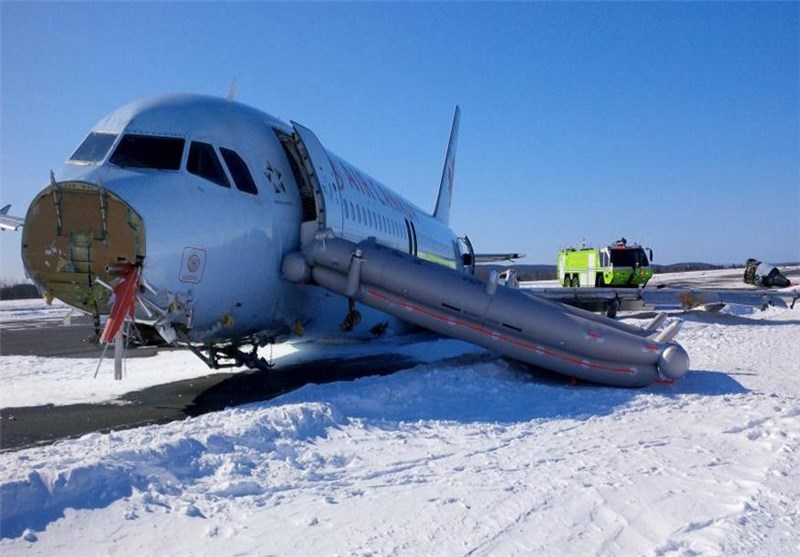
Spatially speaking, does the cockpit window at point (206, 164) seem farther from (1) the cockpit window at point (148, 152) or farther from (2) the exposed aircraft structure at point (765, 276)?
(2) the exposed aircraft structure at point (765, 276)

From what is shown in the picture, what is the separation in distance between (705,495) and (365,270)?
6023mm

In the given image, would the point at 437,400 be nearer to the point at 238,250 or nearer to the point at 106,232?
the point at 238,250

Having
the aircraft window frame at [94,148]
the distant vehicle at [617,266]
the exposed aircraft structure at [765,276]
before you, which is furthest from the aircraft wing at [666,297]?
the exposed aircraft structure at [765,276]

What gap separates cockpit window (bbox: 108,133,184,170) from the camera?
309 inches

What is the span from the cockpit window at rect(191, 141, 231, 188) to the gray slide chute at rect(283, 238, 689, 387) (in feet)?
5.58

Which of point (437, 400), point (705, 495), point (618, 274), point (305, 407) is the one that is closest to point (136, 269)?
point (305, 407)

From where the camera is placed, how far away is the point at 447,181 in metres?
29.4

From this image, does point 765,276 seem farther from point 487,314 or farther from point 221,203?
point 221,203

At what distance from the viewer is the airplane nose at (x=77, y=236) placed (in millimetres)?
6871

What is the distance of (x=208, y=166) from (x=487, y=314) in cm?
442

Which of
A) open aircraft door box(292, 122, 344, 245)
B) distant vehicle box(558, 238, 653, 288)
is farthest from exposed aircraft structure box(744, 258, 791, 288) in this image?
open aircraft door box(292, 122, 344, 245)

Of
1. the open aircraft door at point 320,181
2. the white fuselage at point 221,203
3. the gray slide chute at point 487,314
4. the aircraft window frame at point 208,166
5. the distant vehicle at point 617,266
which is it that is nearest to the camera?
the white fuselage at point 221,203

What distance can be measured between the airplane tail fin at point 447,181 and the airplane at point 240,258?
16569mm

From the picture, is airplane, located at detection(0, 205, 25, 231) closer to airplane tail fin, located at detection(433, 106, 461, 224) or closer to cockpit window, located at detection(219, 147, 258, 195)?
cockpit window, located at detection(219, 147, 258, 195)
